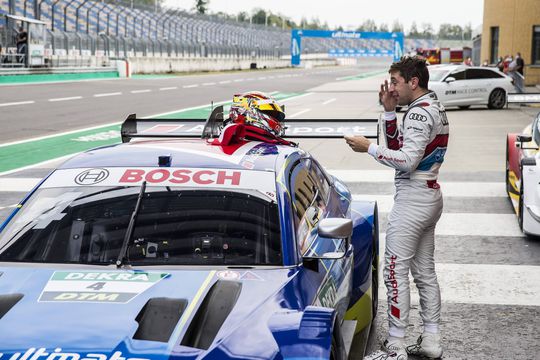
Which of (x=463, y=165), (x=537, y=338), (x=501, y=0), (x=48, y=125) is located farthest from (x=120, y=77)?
(x=537, y=338)

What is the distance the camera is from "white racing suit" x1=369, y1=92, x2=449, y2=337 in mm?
5027

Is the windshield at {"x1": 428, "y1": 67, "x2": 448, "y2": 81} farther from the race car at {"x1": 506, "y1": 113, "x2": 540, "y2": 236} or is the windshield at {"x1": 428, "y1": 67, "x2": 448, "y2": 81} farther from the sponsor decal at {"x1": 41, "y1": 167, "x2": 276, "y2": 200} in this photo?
the sponsor decal at {"x1": 41, "y1": 167, "x2": 276, "y2": 200}

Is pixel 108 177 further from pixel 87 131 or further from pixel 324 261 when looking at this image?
pixel 87 131

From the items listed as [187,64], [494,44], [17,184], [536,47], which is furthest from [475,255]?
[187,64]

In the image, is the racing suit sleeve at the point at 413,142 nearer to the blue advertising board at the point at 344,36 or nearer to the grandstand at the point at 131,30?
the grandstand at the point at 131,30

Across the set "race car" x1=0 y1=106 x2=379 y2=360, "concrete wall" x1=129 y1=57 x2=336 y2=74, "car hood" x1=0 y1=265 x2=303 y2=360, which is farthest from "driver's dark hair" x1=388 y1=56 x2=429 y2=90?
"concrete wall" x1=129 y1=57 x2=336 y2=74

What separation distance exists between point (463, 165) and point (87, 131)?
9.96 meters

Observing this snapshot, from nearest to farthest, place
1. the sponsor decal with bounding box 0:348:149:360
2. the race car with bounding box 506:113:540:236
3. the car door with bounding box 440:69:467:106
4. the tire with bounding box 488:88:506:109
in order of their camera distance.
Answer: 1. the sponsor decal with bounding box 0:348:149:360
2. the race car with bounding box 506:113:540:236
3. the car door with bounding box 440:69:467:106
4. the tire with bounding box 488:88:506:109

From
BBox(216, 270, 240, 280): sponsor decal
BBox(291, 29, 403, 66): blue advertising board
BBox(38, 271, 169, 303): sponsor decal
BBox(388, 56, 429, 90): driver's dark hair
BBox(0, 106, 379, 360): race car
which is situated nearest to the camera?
BBox(0, 106, 379, 360): race car

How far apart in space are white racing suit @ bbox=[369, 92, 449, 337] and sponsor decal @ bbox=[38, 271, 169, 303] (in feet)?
5.59

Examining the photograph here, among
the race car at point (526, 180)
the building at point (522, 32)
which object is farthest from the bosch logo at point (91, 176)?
the building at point (522, 32)

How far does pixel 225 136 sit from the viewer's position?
5.10 metres

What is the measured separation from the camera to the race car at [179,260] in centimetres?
339

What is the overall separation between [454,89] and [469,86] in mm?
745
